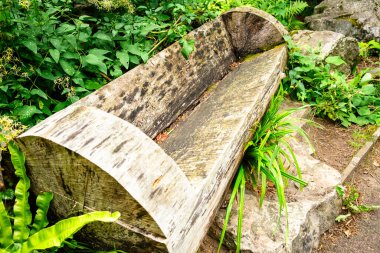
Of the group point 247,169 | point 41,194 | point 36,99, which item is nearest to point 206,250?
point 247,169

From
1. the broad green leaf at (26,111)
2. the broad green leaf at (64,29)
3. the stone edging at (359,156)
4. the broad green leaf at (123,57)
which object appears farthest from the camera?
the stone edging at (359,156)

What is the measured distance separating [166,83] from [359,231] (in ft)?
6.60

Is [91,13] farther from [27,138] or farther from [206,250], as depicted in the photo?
[206,250]

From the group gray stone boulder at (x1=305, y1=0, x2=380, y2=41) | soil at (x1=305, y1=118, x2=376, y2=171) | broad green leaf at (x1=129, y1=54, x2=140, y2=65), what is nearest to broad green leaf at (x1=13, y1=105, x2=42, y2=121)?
broad green leaf at (x1=129, y1=54, x2=140, y2=65)

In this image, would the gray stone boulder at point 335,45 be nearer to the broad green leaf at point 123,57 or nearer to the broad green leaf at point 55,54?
the broad green leaf at point 123,57

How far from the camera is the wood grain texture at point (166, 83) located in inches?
91.0

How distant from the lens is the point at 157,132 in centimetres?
267

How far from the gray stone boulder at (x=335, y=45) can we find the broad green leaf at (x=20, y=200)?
3731 millimetres

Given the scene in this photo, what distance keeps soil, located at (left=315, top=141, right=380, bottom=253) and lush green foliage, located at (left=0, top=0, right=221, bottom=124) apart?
1.95 metres

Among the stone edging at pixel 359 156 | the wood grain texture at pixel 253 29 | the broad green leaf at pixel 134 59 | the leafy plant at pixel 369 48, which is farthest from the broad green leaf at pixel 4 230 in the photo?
the leafy plant at pixel 369 48

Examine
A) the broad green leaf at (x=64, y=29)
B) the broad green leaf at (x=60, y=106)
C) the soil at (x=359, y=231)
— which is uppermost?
the broad green leaf at (x=64, y=29)

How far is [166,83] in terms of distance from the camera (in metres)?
2.77

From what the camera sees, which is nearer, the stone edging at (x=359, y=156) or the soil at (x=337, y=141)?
the stone edging at (x=359, y=156)

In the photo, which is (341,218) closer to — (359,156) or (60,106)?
(359,156)
